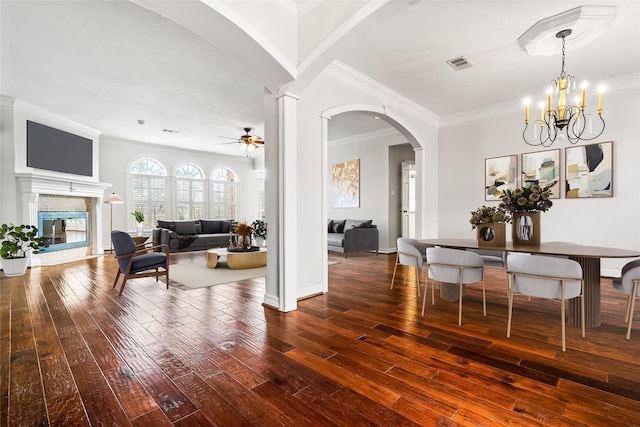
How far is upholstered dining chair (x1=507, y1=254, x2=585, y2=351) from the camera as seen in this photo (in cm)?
225

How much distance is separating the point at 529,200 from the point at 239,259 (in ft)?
14.5

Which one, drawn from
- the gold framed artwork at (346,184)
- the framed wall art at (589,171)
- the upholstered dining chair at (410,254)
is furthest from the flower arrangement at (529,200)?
the gold framed artwork at (346,184)

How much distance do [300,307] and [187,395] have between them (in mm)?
1665

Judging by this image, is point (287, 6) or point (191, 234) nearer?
point (287, 6)

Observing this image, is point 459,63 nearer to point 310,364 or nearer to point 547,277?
point 547,277

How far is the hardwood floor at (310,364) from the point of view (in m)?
1.56

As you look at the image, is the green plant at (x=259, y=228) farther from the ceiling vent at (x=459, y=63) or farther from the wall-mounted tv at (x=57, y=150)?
the wall-mounted tv at (x=57, y=150)

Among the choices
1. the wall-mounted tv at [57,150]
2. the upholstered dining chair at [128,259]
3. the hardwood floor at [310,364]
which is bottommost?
the hardwood floor at [310,364]

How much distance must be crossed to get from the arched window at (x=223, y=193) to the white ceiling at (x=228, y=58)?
173 inches

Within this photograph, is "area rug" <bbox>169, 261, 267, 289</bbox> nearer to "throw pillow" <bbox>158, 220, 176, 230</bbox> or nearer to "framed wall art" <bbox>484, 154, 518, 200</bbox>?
"throw pillow" <bbox>158, 220, 176, 230</bbox>

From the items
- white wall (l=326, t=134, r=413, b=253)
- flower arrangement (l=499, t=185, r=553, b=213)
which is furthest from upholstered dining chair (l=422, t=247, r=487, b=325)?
white wall (l=326, t=134, r=413, b=253)

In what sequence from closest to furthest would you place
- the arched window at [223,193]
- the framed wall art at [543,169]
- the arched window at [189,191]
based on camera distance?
1. the framed wall art at [543,169]
2. the arched window at [189,191]
3. the arched window at [223,193]

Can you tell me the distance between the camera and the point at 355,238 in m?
6.56

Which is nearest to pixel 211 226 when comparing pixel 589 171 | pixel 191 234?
pixel 191 234
